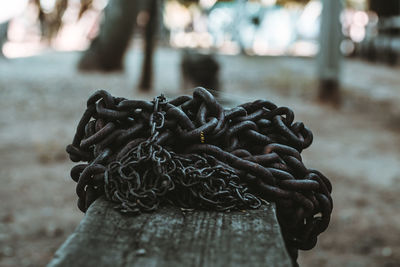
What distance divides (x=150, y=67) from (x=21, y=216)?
304 inches

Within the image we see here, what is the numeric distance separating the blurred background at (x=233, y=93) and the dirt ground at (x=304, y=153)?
2 centimetres

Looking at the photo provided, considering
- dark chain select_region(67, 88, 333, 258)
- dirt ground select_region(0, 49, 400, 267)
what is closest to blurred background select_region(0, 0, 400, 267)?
dirt ground select_region(0, 49, 400, 267)

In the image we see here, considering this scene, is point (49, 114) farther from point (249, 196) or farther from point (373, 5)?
point (373, 5)

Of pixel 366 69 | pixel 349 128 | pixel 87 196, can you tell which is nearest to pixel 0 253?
pixel 87 196

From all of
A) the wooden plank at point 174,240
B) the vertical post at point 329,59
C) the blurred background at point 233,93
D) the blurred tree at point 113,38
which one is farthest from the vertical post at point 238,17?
the wooden plank at point 174,240

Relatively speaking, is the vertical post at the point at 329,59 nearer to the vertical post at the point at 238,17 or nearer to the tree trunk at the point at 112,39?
the tree trunk at the point at 112,39

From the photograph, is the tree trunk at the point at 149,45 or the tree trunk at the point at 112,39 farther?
the tree trunk at the point at 112,39

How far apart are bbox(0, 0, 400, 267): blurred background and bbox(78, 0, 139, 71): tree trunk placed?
0.10 feet

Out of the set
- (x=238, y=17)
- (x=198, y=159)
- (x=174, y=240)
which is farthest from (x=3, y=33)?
(x=174, y=240)

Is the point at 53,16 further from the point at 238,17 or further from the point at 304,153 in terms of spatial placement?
the point at 304,153

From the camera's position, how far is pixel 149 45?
12078 millimetres

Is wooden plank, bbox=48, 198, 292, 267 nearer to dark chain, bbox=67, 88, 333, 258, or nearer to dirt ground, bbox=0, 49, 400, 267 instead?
dark chain, bbox=67, 88, 333, 258

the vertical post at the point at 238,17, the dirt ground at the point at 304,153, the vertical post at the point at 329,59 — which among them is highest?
the vertical post at the point at 238,17

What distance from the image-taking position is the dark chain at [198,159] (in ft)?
5.04
